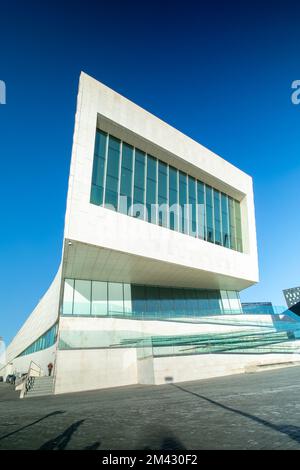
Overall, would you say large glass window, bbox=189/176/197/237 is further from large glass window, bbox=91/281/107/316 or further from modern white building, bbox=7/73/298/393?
large glass window, bbox=91/281/107/316

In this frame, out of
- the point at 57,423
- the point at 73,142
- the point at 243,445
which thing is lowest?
the point at 57,423

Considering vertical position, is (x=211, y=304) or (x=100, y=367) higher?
(x=211, y=304)

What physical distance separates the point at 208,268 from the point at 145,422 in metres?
20.7

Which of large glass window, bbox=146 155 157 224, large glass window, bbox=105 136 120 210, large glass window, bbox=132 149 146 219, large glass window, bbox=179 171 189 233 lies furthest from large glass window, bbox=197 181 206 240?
large glass window, bbox=105 136 120 210

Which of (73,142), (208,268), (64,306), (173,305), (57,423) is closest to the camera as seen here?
(57,423)

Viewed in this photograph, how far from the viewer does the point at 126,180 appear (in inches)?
889

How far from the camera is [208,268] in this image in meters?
25.8

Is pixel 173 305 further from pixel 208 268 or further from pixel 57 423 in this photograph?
pixel 57 423

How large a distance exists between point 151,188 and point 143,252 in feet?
18.6

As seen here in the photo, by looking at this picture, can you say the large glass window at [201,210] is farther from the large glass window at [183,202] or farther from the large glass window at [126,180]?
the large glass window at [126,180]

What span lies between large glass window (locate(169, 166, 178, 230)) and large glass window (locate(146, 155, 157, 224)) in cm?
172

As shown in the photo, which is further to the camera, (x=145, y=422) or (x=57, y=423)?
(x=57, y=423)
